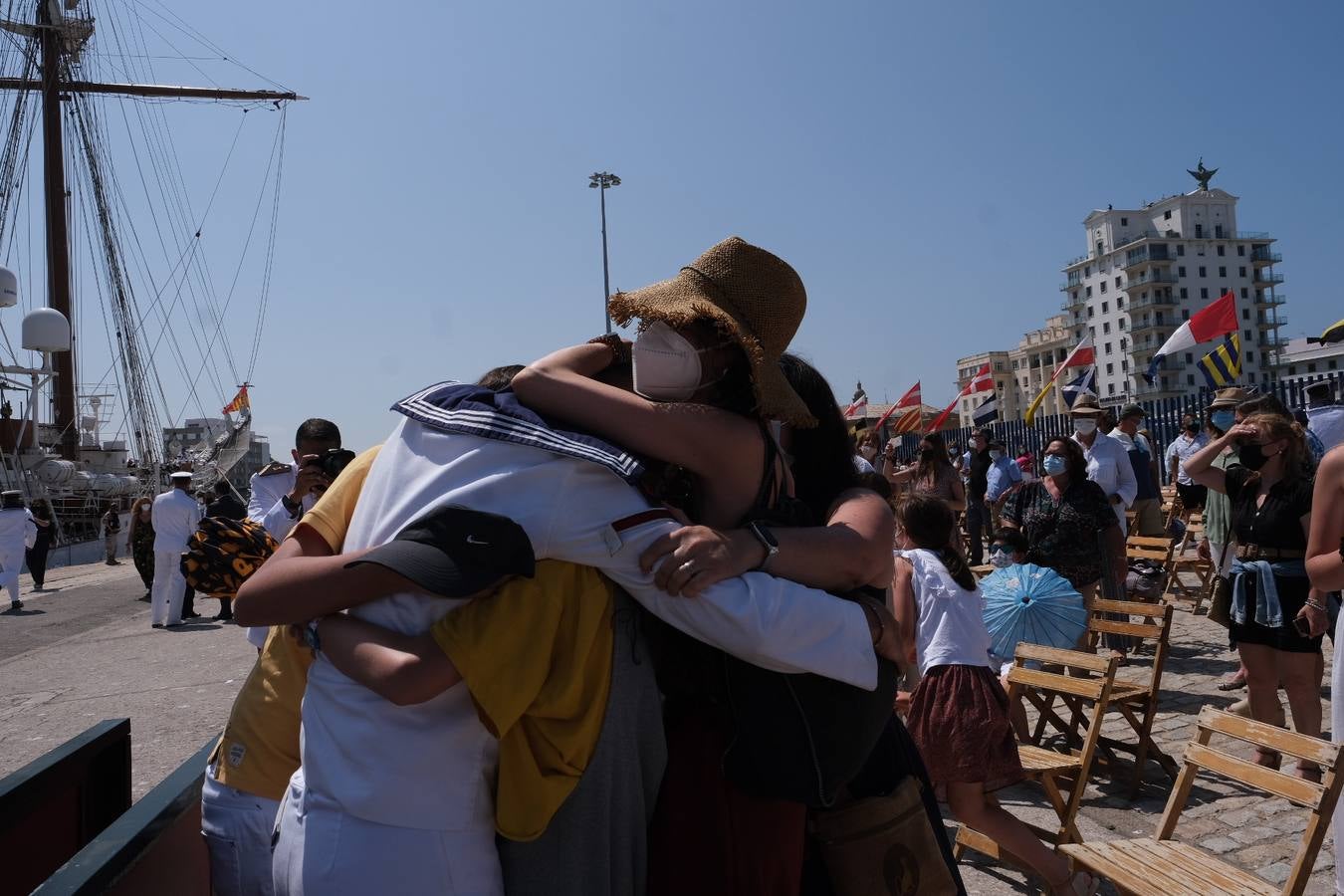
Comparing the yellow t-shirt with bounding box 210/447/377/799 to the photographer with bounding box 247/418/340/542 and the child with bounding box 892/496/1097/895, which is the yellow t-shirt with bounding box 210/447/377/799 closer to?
the photographer with bounding box 247/418/340/542

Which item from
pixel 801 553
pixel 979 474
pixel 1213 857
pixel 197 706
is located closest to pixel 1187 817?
pixel 1213 857

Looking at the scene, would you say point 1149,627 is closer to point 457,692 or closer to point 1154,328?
point 457,692

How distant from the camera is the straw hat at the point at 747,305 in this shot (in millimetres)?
1587

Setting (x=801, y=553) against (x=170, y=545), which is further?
(x=170, y=545)

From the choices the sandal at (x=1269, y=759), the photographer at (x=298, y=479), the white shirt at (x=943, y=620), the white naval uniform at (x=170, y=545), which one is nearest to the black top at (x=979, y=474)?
the sandal at (x=1269, y=759)

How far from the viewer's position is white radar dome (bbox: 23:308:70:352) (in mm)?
26234

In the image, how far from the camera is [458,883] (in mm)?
1343

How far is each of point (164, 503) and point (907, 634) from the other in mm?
10491

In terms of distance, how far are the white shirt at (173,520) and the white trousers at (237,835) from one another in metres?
10.5

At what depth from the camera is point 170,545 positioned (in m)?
11.7

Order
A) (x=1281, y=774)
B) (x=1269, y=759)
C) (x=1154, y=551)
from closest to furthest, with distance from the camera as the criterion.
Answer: (x=1281, y=774)
(x=1269, y=759)
(x=1154, y=551)

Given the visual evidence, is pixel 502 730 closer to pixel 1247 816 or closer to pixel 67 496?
pixel 1247 816

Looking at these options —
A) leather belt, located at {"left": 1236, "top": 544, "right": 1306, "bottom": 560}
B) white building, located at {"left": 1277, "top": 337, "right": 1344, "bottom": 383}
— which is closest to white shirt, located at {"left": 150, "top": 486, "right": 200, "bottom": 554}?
leather belt, located at {"left": 1236, "top": 544, "right": 1306, "bottom": 560}

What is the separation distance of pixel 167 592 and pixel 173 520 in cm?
101
